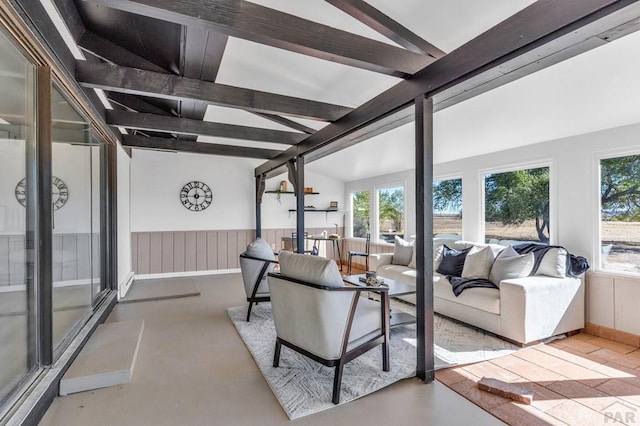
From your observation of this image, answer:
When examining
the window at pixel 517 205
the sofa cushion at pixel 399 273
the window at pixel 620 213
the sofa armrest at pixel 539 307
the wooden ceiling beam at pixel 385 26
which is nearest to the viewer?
the wooden ceiling beam at pixel 385 26

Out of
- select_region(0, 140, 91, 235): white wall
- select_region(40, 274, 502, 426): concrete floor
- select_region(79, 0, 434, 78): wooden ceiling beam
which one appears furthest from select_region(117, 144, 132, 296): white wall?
select_region(79, 0, 434, 78): wooden ceiling beam

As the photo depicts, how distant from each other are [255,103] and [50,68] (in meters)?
1.55

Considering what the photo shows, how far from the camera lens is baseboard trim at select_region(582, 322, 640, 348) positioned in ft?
10.2

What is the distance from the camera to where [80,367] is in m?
2.39

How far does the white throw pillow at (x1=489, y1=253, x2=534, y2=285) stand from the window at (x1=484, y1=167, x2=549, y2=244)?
804 mm

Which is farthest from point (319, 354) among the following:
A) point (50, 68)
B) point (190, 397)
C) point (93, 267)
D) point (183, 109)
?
point (183, 109)

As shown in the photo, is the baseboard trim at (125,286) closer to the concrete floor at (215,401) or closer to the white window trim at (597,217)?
the concrete floor at (215,401)

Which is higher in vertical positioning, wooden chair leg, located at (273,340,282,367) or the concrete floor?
wooden chair leg, located at (273,340,282,367)

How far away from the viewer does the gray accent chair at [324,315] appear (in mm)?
2152

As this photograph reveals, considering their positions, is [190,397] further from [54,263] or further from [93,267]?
[93,267]

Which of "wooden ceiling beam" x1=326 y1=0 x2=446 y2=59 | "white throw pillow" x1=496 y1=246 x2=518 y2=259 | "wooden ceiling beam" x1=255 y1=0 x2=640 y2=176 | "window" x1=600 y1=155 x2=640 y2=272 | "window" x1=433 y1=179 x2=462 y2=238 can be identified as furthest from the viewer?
"window" x1=433 y1=179 x2=462 y2=238

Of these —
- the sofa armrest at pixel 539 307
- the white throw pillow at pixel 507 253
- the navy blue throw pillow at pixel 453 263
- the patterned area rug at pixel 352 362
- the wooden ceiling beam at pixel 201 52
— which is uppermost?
the wooden ceiling beam at pixel 201 52

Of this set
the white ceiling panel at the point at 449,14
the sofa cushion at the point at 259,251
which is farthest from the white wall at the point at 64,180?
the white ceiling panel at the point at 449,14

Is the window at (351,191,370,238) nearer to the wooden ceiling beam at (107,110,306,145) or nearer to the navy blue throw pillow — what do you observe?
the navy blue throw pillow
